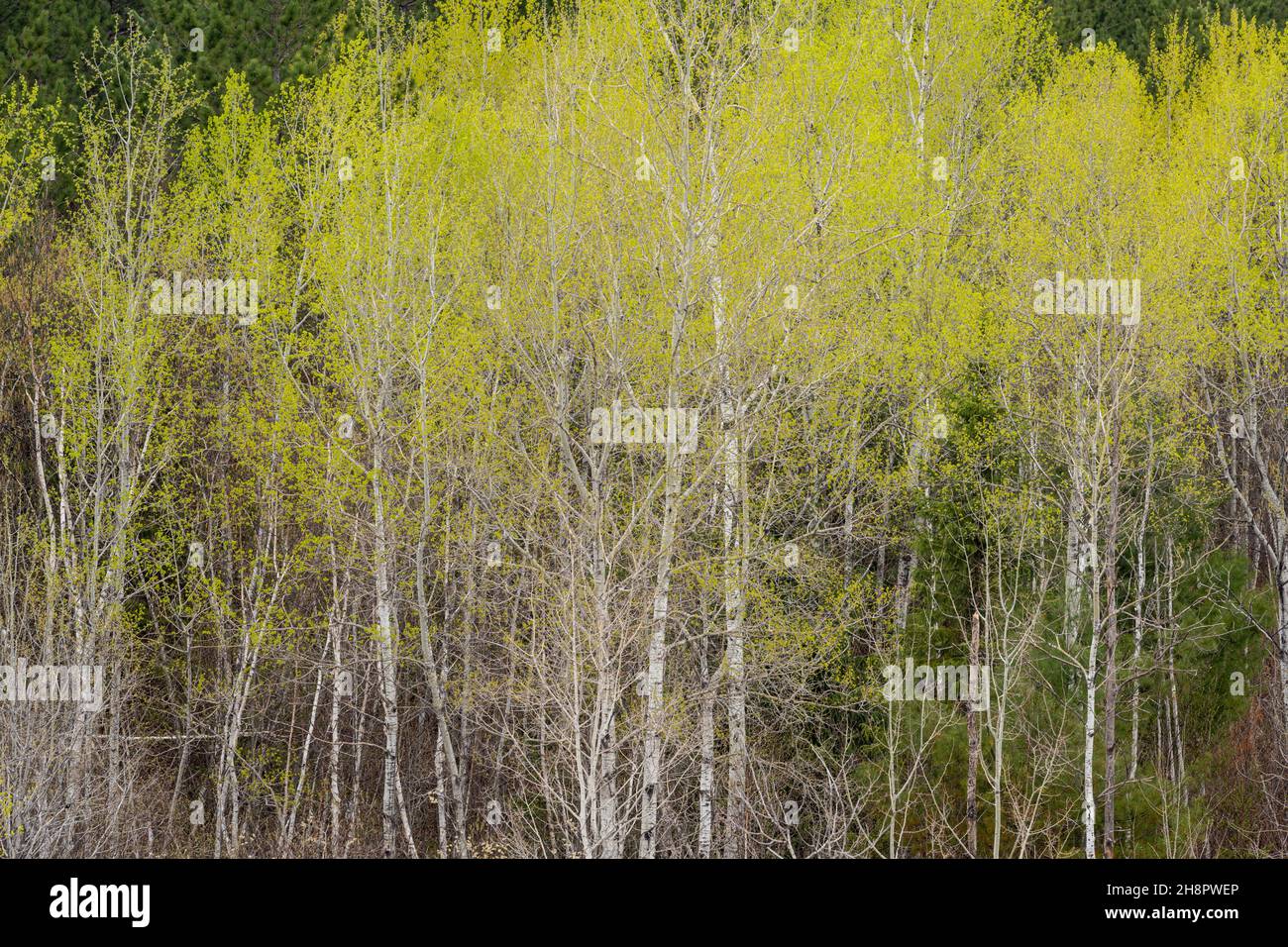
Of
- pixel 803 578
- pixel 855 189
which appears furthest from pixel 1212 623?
pixel 855 189

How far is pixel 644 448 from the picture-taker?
18922 mm

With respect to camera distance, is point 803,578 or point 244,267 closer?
point 803,578

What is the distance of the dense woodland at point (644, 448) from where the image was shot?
17266 mm

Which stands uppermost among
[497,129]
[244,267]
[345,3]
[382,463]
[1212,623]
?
[345,3]

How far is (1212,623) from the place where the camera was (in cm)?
2022

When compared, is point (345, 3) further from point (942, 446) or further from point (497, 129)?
point (942, 446)

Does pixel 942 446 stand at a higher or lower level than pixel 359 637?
higher

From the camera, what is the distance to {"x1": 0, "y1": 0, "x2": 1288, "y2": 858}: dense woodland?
17266 mm

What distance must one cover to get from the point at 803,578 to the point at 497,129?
9.40 meters

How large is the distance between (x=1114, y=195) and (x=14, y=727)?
16.1 metres
